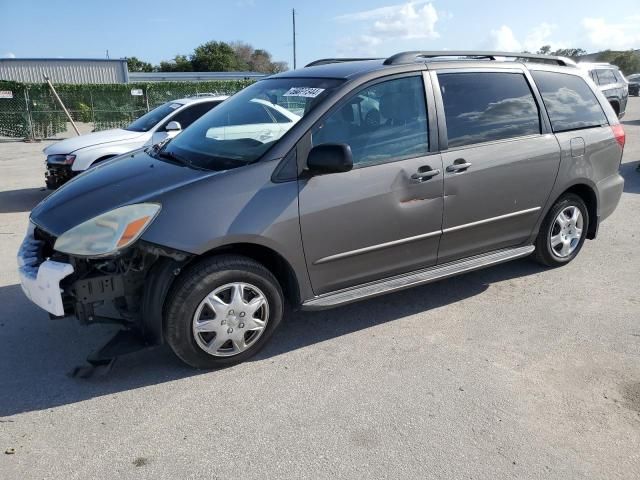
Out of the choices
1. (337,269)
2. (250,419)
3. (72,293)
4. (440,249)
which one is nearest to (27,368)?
(72,293)

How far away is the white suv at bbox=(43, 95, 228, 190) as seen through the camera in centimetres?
779

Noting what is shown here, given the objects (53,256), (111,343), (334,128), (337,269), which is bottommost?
(111,343)

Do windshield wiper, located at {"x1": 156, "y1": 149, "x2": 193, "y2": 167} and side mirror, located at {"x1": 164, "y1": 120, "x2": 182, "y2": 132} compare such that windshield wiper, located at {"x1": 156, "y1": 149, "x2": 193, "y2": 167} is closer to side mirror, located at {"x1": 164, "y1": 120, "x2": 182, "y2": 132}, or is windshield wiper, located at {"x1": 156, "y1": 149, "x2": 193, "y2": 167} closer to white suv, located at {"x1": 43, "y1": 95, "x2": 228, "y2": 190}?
white suv, located at {"x1": 43, "y1": 95, "x2": 228, "y2": 190}

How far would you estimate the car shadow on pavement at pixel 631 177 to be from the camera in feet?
28.4

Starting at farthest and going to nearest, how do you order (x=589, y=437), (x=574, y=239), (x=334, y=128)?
(x=574, y=239) → (x=334, y=128) → (x=589, y=437)

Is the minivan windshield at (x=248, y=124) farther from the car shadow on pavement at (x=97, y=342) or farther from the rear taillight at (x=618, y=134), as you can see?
the rear taillight at (x=618, y=134)

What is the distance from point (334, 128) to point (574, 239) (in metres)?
2.87

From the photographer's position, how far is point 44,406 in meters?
3.08

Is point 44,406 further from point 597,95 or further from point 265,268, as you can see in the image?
point 597,95

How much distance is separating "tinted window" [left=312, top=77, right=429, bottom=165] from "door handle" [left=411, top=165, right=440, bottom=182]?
0.12 meters

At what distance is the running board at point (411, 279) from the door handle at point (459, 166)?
753mm

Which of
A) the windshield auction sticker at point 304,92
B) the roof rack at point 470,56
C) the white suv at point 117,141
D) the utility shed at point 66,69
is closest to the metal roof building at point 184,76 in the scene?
the utility shed at point 66,69

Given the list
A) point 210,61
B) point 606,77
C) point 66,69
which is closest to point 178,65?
point 210,61

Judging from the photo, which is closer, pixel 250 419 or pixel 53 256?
pixel 250 419
